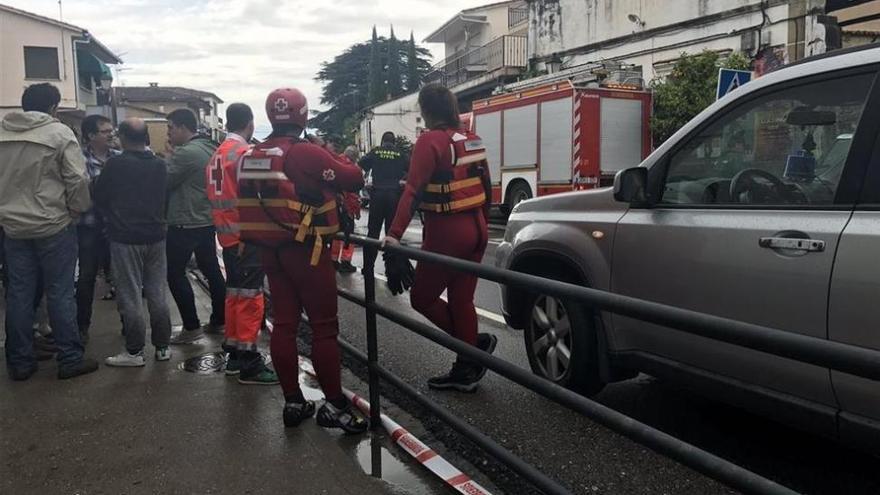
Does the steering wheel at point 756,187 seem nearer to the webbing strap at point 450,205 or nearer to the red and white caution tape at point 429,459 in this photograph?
the webbing strap at point 450,205

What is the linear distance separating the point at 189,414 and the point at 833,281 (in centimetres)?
323

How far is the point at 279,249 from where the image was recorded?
3.49m

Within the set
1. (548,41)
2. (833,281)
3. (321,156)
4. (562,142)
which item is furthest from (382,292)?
(548,41)

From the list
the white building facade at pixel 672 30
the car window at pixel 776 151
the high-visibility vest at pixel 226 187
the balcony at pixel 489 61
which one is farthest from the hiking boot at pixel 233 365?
the balcony at pixel 489 61

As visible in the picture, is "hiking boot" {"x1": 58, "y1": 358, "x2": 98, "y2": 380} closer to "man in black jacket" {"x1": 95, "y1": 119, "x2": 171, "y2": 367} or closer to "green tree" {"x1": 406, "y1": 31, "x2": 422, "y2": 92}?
"man in black jacket" {"x1": 95, "y1": 119, "x2": 171, "y2": 367}

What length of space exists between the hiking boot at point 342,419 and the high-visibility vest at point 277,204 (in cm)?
78

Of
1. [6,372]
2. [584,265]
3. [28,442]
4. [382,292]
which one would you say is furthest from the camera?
[382,292]

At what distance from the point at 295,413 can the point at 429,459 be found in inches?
33.7

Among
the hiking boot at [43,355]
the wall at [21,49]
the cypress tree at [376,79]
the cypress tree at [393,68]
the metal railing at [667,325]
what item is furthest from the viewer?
the cypress tree at [393,68]

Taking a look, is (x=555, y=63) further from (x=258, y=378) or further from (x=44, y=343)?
(x=258, y=378)

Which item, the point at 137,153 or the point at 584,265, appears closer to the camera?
the point at 584,265

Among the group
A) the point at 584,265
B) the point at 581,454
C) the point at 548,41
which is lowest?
the point at 581,454

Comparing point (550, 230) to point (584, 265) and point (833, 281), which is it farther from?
point (833, 281)

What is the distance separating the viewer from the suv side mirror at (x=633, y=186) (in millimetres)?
3379
